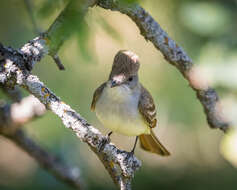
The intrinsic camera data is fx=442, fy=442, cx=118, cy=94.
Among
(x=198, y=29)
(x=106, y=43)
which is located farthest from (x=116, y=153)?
(x=106, y=43)

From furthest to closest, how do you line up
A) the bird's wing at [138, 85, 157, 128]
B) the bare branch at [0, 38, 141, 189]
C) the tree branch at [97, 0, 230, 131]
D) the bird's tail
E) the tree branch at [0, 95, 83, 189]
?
the bird's tail → the tree branch at [0, 95, 83, 189] → the bird's wing at [138, 85, 157, 128] → the tree branch at [97, 0, 230, 131] → the bare branch at [0, 38, 141, 189]

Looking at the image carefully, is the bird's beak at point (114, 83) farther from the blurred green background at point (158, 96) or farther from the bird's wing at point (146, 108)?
the blurred green background at point (158, 96)

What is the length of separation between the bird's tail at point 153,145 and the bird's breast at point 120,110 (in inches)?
19.5

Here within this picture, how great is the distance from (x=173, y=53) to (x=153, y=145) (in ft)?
3.62

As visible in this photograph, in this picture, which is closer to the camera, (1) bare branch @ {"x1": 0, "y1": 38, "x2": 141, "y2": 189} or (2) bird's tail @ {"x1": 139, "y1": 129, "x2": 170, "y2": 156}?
(1) bare branch @ {"x1": 0, "y1": 38, "x2": 141, "y2": 189}

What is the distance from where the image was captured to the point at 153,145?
3.72 meters

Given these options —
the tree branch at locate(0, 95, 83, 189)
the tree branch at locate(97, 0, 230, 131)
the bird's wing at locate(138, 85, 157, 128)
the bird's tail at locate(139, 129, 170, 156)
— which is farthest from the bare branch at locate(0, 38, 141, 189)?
→ the bird's tail at locate(139, 129, 170, 156)

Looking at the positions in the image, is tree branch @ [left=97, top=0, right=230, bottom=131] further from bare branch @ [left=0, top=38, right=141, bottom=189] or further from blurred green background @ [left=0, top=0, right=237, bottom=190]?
bare branch @ [left=0, top=38, right=141, bottom=189]

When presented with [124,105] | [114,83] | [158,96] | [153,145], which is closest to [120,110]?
[124,105]

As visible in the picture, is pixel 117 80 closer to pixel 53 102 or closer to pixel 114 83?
pixel 114 83

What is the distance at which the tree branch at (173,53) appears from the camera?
2.55m

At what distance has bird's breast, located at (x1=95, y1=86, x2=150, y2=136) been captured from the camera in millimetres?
3131

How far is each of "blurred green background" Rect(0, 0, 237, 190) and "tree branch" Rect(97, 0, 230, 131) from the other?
11 cm

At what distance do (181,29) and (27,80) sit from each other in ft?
8.36
